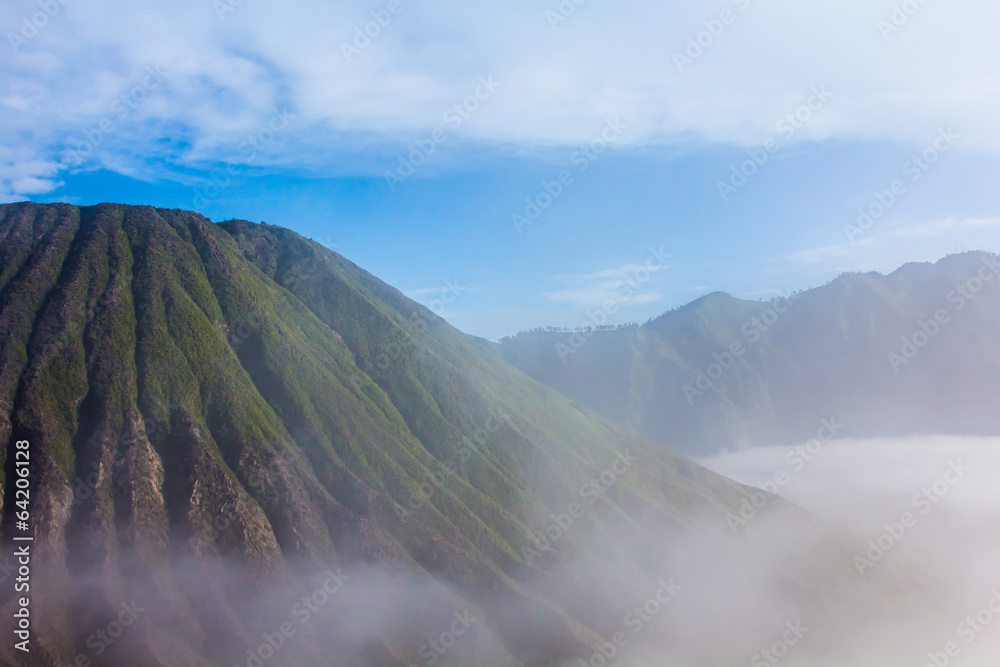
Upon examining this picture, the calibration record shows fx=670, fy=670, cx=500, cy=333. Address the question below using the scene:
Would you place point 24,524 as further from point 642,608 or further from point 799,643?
point 799,643

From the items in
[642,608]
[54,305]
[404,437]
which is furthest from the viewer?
[404,437]

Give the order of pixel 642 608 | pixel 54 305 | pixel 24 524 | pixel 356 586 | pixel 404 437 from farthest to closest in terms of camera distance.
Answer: pixel 404 437 → pixel 642 608 → pixel 54 305 → pixel 356 586 → pixel 24 524

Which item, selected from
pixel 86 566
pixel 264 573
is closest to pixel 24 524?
pixel 86 566

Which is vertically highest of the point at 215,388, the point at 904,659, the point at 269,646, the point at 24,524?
the point at 215,388

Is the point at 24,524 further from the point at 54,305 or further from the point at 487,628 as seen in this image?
the point at 487,628

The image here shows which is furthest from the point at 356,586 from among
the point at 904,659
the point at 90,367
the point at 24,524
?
the point at 904,659

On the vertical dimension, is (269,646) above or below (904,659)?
above

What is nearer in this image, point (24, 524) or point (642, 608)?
point (24, 524)
